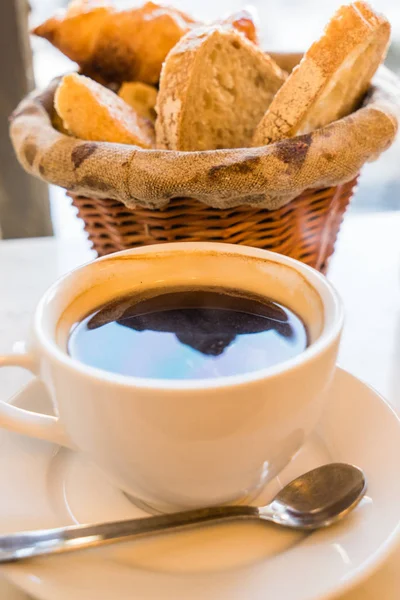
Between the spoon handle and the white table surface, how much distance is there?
57mm

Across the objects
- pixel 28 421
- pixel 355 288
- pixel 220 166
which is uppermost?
pixel 220 166

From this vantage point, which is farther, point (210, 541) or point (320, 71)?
point (320, 71)

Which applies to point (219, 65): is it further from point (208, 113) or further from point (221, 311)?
point (221, 311)

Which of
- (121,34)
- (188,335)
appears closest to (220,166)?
(188,335)

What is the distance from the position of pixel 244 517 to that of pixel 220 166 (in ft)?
0.96

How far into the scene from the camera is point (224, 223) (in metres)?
0.59

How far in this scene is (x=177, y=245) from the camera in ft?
1.58

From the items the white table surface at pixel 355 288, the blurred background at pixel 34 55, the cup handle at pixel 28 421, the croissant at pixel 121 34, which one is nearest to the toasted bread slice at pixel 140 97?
the croissant at pixel 121 34

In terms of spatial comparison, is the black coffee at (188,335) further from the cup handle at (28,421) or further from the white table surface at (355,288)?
the white table surface at (355,288)

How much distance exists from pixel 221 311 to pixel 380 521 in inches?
7.4

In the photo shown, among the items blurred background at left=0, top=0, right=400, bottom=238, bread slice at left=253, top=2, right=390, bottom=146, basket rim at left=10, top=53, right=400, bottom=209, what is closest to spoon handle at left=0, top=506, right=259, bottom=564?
basket rim at left=10, top=53, right=400, bottom=209

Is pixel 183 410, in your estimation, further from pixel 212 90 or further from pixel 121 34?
pixel 121 34

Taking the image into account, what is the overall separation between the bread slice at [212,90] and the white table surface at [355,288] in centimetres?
26

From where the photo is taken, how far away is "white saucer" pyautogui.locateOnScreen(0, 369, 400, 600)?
33cm
